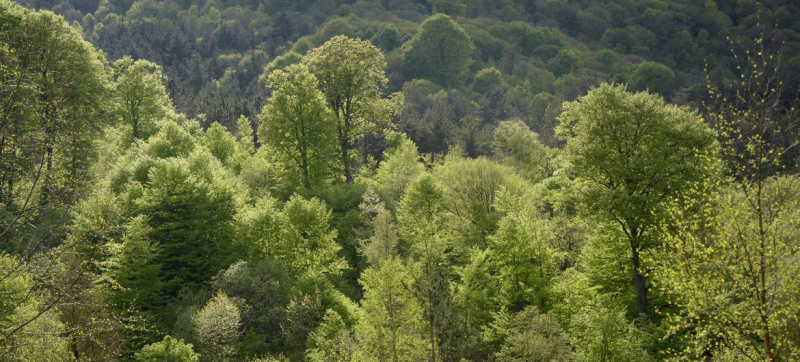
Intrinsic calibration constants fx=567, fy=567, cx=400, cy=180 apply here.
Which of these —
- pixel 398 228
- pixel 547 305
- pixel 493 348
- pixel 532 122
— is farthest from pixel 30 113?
pixel 532 122

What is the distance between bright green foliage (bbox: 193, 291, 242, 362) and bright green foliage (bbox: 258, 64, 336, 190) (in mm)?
17471

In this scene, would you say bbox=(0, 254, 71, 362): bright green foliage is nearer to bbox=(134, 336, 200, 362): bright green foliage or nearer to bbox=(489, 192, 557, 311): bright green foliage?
bbox=(134, 336, 200, 362): bright green foliage

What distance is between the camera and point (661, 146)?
24.9m

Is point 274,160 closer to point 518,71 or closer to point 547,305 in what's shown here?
point 547,305

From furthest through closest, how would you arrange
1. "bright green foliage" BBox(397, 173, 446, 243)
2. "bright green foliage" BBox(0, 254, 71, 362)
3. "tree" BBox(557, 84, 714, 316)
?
"bright green foliage" BBox(397, 173, 446, 243) < "tree" BBox(557, 84, 714, 316) < "bright green foliage" BBox(0, 254, 71, 362)

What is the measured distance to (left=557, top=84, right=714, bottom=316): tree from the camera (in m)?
24.3

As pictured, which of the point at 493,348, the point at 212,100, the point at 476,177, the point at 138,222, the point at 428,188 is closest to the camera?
the point at 138,222

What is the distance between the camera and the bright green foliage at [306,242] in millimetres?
33625

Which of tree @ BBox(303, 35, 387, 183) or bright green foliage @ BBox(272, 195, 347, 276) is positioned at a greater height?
tree @ BBox(303, 35, 387, 183)

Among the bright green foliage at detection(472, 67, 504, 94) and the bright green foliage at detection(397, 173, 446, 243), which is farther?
the bright green foliage at detection(472, 67, 504, 94)

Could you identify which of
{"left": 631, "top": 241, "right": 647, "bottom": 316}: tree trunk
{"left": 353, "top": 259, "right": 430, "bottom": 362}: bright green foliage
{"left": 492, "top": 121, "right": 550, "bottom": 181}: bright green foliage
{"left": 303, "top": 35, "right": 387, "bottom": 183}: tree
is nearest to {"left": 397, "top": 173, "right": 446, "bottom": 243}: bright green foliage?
{"left": 303, "top": 35, "right": 387, "bottom": 183}: tree

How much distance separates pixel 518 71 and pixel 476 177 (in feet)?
307

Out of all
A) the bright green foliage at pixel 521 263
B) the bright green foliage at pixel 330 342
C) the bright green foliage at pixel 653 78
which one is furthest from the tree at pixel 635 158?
the bright green foliage at pixel 653 78

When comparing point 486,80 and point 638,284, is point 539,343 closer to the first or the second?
point 638,284
